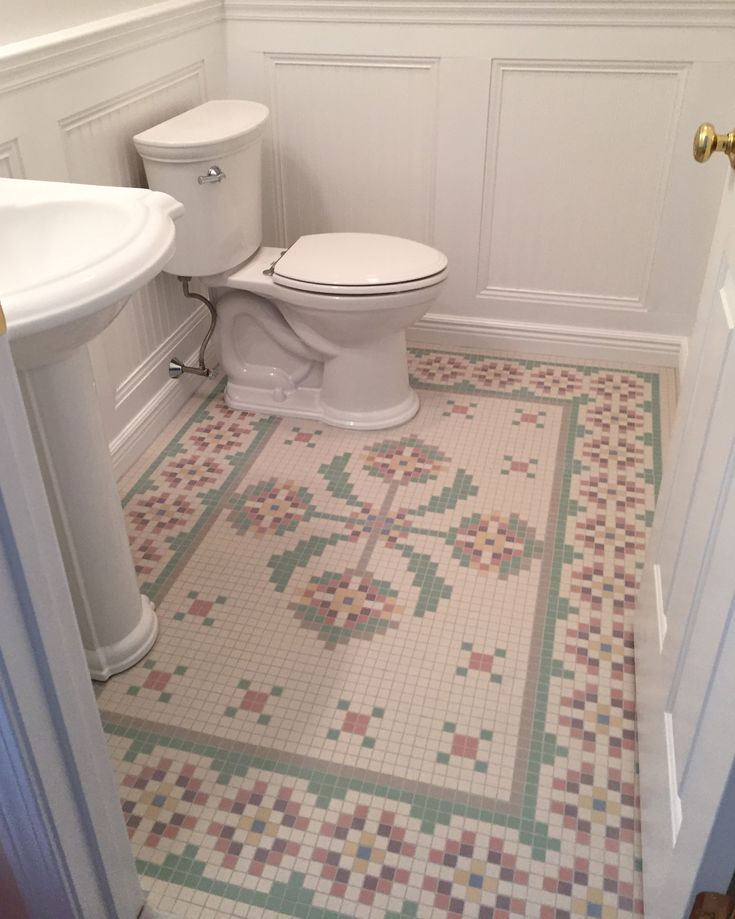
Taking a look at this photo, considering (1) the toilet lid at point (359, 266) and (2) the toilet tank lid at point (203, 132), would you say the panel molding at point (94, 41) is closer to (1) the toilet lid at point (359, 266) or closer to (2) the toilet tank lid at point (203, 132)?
(2) the toilet tank lid at point (203, 132)

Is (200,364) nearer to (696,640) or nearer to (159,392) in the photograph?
(159,392)

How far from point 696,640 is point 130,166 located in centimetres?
165

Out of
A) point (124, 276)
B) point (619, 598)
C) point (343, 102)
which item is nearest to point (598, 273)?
point (343, 102)

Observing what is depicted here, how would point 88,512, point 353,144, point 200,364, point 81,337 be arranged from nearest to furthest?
point 81,337 → point 88,512 → point 200,364 → point 353,144

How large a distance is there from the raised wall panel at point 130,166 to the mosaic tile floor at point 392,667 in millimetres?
239

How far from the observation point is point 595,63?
2.27m

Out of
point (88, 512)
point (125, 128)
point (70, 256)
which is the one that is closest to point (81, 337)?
point (70, 256)

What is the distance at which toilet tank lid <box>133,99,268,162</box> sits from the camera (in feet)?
6.46

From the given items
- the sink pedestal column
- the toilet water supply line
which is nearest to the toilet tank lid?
the toilet water supply line

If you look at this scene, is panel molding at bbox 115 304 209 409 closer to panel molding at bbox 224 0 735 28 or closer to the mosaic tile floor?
the mosaic tile floor

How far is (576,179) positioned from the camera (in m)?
2.44

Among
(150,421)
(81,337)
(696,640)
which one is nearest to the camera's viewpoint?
(696,640)

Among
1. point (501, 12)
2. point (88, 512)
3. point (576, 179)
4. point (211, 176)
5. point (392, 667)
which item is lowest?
point (392, 667)

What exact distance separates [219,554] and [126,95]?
1055 millimetres
